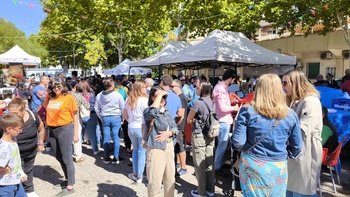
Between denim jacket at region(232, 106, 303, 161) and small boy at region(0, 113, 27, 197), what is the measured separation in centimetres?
214

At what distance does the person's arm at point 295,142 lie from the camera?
235cm

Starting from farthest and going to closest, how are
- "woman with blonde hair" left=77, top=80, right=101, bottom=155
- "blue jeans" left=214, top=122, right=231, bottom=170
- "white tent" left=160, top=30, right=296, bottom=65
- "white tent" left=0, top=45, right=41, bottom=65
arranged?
"white tent" left=0, top=45, right=41, bottom=65 < "white tent" left=160, top=30, right=296, bottom=65 < "woman with blonde hair" left=77, top=80, right=101, bottom=155 < "blue jeans" left=214, top=122, right=231, bottom=170

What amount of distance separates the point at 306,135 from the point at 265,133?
721mm

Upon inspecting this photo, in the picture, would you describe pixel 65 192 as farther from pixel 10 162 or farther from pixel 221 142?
pixel 221 142

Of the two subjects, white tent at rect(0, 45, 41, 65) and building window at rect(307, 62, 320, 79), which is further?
building window at rect(307, 62, 320, 79)

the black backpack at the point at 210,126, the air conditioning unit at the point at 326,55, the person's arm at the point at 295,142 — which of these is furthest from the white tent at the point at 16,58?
the air conditioning unit at the point at 326,55

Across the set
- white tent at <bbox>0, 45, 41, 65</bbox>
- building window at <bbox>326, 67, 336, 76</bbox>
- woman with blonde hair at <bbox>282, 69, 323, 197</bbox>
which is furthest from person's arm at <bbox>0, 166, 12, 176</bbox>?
building window at <bbox>326, 67, 336, 76</bbox>

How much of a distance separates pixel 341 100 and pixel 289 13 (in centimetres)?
977

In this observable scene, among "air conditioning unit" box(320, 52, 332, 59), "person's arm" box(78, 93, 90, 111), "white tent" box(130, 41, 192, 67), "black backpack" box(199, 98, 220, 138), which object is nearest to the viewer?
"black backpack" box(199, 98, 220, 138)

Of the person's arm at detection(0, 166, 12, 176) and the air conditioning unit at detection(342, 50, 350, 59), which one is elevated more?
the air conditioning unit at detection(342, 50, 350, 59)

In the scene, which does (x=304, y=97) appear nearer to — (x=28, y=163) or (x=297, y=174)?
(x=297, y=174)

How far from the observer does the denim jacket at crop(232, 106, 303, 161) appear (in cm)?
228

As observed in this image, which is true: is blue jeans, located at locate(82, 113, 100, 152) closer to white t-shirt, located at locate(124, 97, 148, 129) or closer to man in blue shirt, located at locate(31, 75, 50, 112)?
man in blue shirt, located at locate(31, 75, 50, 112)

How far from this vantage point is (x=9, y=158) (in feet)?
8.76
